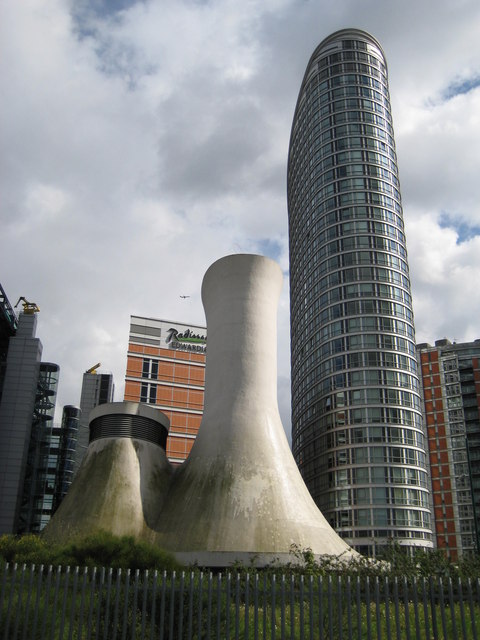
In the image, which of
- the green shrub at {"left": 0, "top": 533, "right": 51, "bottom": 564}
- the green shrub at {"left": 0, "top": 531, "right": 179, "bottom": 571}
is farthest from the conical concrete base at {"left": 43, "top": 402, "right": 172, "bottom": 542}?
the green shrub at {"left": 0, "top": 531, "right": 179, "bottom": 571}

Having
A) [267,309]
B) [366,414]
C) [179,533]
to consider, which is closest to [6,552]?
[179,533]

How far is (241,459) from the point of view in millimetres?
31906

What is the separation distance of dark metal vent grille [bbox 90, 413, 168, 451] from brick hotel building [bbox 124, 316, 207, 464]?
3955 centimetres

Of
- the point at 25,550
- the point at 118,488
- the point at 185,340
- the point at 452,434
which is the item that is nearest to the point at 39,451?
the point at 185,340

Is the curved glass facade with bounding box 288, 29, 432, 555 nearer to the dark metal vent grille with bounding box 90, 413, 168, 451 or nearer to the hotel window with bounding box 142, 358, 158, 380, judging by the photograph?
the hotel window with bounding box 142, 358, 158, 380

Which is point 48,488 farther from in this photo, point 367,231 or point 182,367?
point 367,231

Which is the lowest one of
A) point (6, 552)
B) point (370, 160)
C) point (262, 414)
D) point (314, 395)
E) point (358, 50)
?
point (6, 552)

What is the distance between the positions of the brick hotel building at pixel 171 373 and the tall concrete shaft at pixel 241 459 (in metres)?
40.8

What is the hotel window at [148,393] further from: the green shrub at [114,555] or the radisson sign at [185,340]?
the green shrub at [114,555]

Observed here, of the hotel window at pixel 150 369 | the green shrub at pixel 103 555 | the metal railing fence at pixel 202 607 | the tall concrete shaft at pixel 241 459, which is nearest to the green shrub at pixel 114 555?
the green shrub at pixel 103 555

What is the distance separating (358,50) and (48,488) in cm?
7969

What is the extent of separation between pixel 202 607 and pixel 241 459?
20106mm

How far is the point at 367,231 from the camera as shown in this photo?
8131 cm

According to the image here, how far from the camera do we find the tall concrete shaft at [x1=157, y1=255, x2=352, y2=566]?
93.4 feet
